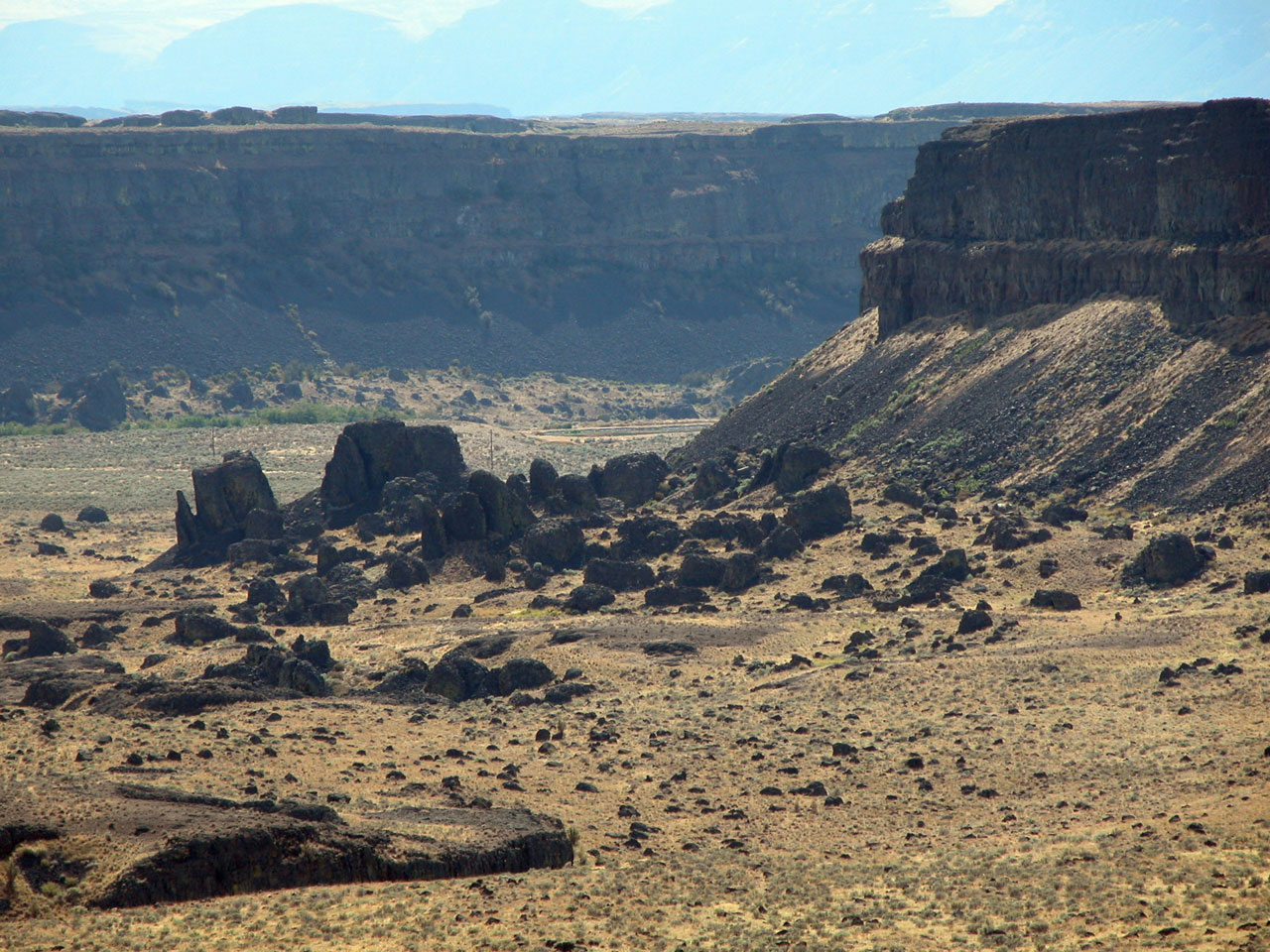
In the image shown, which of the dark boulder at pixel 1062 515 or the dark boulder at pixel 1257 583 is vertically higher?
the dark boulder at pixel 1062 515

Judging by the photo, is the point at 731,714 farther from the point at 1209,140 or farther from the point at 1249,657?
the point at 1209,140

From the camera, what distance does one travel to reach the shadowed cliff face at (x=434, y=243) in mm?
152800

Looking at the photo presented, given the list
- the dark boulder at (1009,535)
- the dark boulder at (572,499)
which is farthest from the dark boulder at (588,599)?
the dark boulder at (1009,535)

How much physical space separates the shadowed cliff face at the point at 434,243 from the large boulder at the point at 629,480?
7422 centimetres

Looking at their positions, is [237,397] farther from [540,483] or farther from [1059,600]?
[1059,600]

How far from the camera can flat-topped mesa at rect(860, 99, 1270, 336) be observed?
71.8 meters

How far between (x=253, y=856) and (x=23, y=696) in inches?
807

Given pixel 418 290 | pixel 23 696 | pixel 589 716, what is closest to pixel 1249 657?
pixel 589 716

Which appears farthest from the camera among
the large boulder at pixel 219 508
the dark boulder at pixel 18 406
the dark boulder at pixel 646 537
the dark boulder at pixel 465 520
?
the dark boulder at pixel 18 406

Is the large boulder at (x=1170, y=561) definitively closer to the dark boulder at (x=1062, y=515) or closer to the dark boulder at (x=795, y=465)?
the dark boulder at (x=1062, y=515)

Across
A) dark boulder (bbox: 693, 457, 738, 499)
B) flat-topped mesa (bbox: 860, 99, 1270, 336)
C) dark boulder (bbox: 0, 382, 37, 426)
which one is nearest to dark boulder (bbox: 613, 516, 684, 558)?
dark boulder (bbox: 693, 457, 738, 499)

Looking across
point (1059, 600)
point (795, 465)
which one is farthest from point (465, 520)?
point (1059, 600)

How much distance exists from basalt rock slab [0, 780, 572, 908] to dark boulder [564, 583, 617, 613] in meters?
30.5

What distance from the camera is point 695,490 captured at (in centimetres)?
8219
